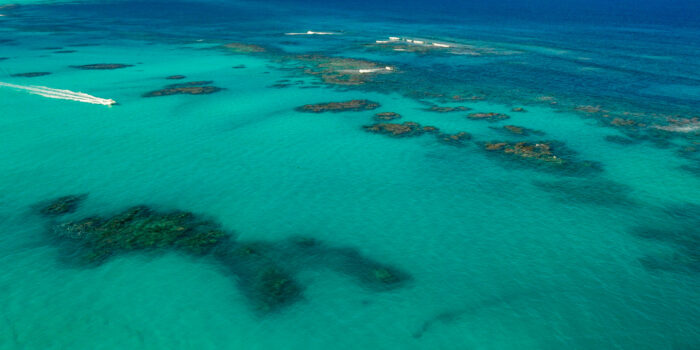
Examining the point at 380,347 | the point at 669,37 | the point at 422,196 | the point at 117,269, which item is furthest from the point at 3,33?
the point at 669,37

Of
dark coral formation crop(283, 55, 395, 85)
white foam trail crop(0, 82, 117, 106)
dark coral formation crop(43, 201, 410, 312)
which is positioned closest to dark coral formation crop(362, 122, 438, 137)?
dark coral formation crop(283, 55, 395, 85)

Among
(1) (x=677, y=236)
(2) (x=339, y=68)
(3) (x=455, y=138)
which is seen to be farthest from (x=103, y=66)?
(1) (x=677, y=236)

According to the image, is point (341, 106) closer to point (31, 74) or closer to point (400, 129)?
point (400, 129)

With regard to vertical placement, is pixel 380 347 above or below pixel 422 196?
below

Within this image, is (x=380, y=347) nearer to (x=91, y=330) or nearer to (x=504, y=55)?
(x=91, y=330)

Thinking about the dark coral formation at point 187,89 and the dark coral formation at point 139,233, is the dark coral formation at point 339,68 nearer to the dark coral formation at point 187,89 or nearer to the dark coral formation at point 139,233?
the dark coral formation at point 187,89

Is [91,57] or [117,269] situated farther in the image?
[91,57]
